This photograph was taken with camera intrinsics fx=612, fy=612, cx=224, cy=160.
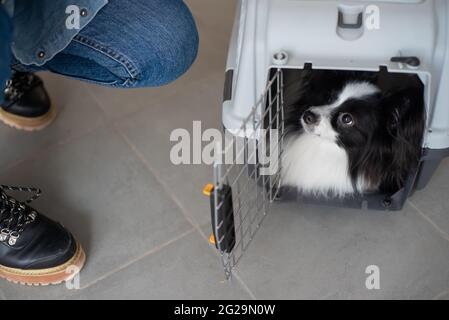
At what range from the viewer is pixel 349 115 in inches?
48.6

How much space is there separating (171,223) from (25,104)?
1.71 ft

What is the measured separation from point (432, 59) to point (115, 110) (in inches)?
33.3

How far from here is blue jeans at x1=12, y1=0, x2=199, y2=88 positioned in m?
1.18

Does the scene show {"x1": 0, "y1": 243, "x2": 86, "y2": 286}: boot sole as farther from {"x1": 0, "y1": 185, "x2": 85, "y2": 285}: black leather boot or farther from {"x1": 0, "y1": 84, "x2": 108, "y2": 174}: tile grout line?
{"x1": 0, "y1": 84, "x2": 108, "y2": 174}: tile grout line

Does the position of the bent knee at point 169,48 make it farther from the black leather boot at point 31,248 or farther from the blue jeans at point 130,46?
the black leather boot at point 31,248

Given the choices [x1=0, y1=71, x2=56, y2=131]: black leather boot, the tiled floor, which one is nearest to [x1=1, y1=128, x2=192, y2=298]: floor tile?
the tiled floor

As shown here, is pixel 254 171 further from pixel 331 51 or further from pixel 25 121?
pixel 25 121

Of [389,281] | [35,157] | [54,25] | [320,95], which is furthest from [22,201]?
[389,281]

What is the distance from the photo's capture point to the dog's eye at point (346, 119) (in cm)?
124

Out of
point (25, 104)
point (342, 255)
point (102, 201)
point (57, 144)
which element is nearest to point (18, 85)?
point (25, 104)

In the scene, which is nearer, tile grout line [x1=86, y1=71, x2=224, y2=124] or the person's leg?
the person's leg

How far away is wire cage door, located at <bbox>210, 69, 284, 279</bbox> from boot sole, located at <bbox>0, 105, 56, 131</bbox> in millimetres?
524

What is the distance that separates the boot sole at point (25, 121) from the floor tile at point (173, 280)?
515 mm
